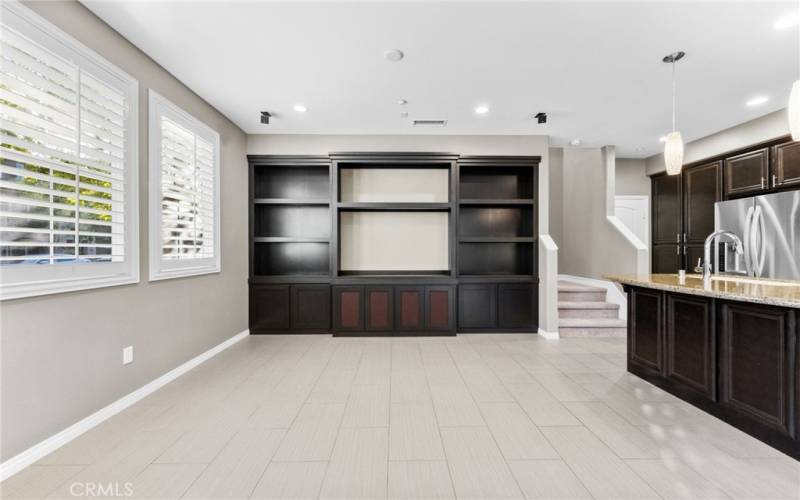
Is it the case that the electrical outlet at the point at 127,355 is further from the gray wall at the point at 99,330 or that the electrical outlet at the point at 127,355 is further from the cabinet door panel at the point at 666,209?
the cabinet door panel at the point at 666,209

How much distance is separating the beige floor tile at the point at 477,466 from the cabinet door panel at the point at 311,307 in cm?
271

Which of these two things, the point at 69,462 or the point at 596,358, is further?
the point at 596,358

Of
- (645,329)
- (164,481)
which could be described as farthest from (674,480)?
(164,481)

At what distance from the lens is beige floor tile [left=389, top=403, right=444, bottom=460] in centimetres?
191

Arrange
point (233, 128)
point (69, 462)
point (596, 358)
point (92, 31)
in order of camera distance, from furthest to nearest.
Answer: point (233, 128), point (596, 358), point (92, 31), point (69, 462)

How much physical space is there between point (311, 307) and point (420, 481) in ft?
10.3

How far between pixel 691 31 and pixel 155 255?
4483 mm

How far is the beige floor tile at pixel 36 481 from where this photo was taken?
161 cm

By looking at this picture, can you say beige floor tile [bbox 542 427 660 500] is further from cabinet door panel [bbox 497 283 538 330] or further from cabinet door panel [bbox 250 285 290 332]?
cabinet door panel [bbox 250 285 290 332]

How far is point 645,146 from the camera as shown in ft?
17.0

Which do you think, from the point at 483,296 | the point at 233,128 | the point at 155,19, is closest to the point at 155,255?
the point at 155,19

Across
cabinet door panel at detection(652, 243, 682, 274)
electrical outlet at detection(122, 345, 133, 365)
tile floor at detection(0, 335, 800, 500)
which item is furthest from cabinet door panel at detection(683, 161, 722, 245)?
electrical outlet at detection(122, 345, 133, 365)

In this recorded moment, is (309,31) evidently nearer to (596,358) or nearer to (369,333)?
(369,333)

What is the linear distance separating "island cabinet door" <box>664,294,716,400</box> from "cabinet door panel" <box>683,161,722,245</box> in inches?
130
